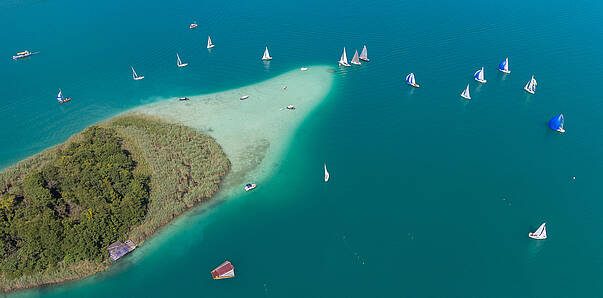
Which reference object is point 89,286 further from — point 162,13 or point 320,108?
point 162,13

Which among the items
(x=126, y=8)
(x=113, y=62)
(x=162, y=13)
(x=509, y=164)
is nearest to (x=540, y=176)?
→ (x=509, y=164)

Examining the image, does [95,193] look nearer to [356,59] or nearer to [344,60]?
[344,60]

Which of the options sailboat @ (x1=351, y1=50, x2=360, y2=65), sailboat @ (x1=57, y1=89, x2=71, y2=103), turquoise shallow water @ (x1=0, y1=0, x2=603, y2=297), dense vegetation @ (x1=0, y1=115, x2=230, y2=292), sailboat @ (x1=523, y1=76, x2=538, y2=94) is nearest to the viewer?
turquoise shallow water @ (x1=0, y1=0, x2=603, y2=297)

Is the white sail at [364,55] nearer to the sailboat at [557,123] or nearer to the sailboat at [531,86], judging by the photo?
the sailboat at [531,86]

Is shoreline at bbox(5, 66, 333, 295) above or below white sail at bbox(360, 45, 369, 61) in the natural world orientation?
below

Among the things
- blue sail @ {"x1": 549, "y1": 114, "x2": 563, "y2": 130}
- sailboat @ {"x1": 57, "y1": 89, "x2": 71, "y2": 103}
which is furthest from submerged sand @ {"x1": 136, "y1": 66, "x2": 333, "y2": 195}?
blue sail @ {"x1": 549, "y1": 114, "x2": 563, "y2": 130}

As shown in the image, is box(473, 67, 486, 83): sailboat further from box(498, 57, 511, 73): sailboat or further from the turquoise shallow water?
box(498, 57, 511, 73): sailboat

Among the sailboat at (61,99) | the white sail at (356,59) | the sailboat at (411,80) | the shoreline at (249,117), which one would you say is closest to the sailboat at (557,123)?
the sailboat at (411,80)
